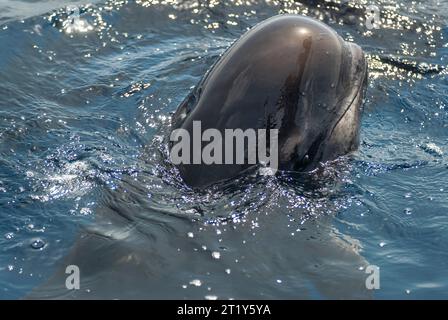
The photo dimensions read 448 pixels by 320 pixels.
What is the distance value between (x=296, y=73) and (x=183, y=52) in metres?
4.94

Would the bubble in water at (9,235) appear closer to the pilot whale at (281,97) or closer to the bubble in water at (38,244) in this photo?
the bubble in water at (38,244)

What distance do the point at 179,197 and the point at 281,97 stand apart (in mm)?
1317

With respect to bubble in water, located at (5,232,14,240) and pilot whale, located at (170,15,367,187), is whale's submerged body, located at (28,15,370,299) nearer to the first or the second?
pilot whale, located at (170,15,367,187)

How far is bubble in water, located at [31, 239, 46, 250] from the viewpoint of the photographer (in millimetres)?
6431

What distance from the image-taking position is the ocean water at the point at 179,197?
6031 millimetres

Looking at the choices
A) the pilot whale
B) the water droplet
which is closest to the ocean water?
the water droplet

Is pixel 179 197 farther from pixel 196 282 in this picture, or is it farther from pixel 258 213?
pixel 196 282

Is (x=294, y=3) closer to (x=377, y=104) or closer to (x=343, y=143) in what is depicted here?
(x=377, y=104)

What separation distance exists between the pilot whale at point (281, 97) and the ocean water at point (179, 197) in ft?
0.70

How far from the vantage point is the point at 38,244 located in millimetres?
6477
